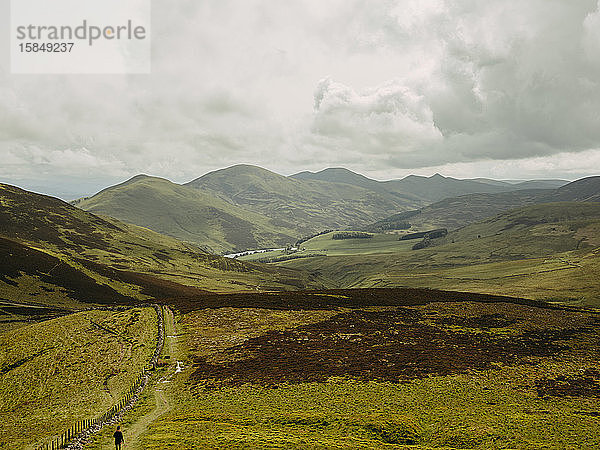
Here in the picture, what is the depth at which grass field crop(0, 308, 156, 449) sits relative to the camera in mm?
39906

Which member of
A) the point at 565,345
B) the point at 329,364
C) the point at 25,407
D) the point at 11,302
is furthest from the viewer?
the point at 11,302

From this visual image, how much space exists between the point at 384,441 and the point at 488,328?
48.7 metres

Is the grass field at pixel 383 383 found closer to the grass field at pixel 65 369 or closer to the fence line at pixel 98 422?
the fence line at pixel 98 422

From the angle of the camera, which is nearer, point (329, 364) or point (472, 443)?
point (472, 443)

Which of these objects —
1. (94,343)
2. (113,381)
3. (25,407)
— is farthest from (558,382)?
(94,343)

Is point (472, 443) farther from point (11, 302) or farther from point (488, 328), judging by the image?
point (11, 302)

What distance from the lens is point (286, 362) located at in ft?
175

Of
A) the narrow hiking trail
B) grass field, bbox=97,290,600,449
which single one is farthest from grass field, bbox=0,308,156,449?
grass field, bbox=97,290,600,449

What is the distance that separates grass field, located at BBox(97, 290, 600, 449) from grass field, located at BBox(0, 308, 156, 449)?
781cm

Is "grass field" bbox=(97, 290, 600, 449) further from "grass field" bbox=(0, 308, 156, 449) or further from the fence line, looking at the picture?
"grass field" bbox=(0, 308, 156, 449)

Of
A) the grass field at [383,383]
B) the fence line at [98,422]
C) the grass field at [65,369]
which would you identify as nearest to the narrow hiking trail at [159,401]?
the grass field at [383,383]

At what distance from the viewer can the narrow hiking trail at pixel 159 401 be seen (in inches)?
1283

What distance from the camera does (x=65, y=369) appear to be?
53.1 metres

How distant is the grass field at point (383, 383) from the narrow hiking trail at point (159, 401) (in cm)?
80
